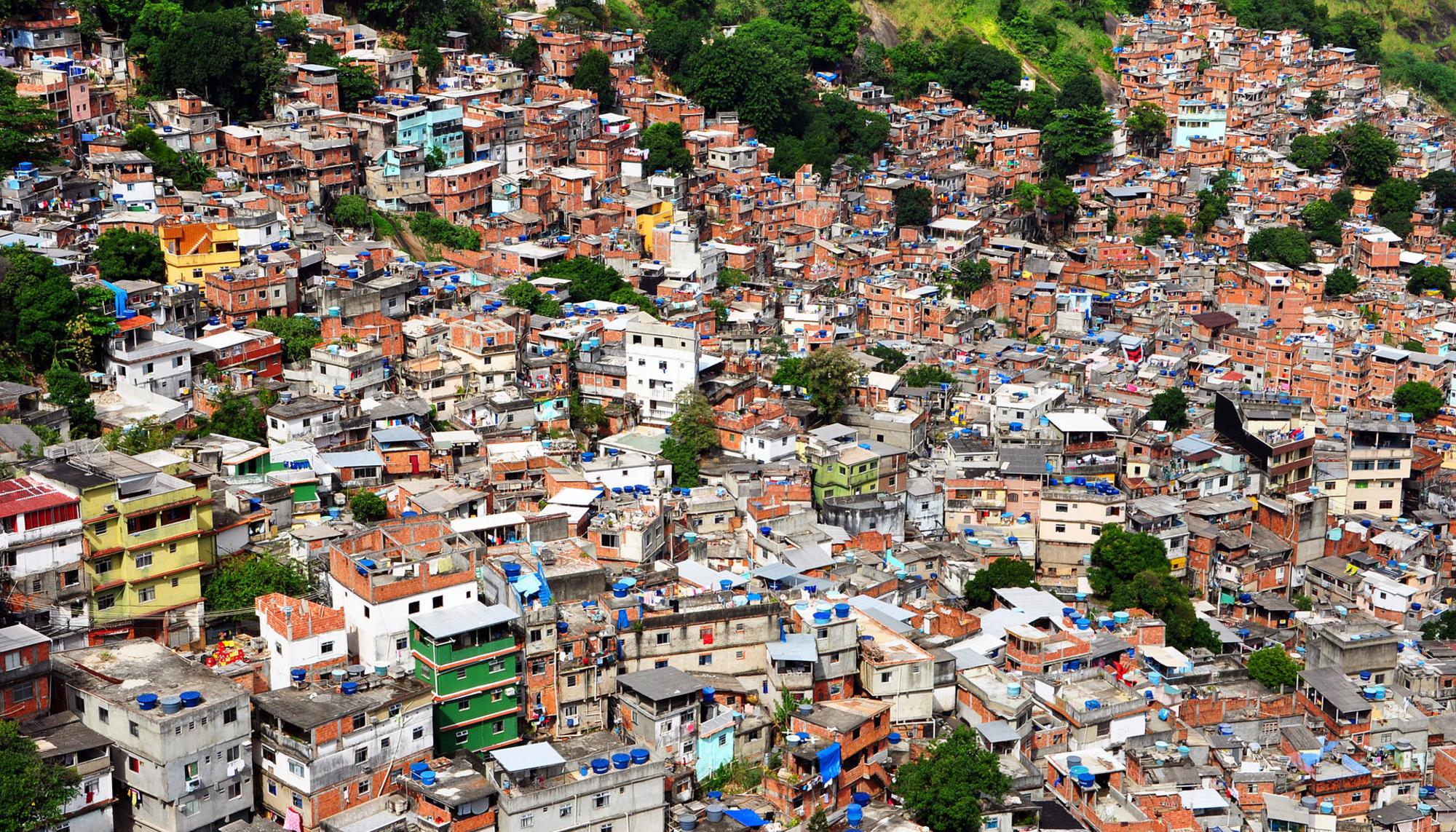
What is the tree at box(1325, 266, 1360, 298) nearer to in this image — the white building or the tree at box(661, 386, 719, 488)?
the white building

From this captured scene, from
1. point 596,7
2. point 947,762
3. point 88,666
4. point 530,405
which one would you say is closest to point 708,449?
point 530,405

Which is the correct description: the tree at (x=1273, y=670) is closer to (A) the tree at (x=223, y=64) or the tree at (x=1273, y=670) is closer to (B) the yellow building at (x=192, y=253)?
(B) the yellow building at (x=192, y=253)

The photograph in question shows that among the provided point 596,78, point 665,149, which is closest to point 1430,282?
point 665,149

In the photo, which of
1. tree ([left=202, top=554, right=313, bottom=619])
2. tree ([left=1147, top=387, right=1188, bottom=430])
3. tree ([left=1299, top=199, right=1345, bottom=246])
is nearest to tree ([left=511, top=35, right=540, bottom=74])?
tree ([left=1147, top=387, right=1188, bottom=430])

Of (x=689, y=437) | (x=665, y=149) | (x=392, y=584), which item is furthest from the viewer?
(x=665, y=149)

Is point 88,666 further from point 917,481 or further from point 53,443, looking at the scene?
point 917,481

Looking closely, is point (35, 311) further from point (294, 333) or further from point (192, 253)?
point (294, 333)
